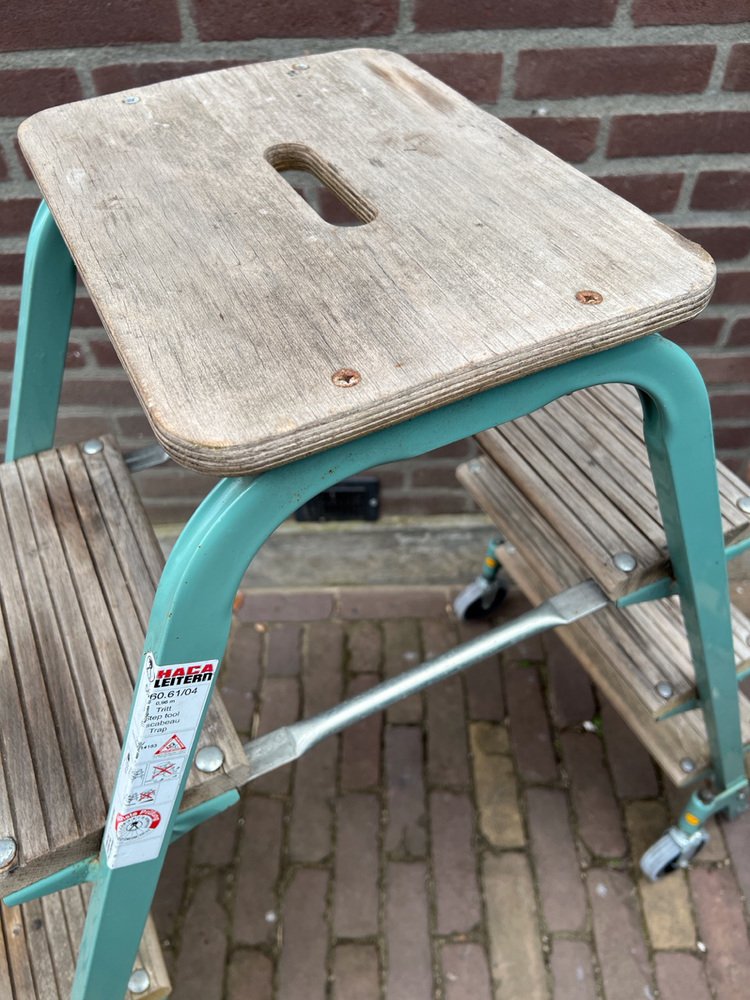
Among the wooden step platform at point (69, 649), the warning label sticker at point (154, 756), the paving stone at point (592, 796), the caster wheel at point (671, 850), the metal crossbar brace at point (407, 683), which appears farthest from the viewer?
the paving stone at point (592, 796)

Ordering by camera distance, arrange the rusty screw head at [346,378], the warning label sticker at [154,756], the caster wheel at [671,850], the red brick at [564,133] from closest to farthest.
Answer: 1. the rusty screw head at [346,378]
2. the warning label sticker at [154,756]
3. the red brick at [564,133]
4. the caster wheel at [671,850]

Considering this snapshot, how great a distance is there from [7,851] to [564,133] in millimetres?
1319

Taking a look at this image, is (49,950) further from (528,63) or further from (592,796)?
(528,63)

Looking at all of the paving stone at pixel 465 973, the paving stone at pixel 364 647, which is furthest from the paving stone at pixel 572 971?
the paving stone at pixel 364 647

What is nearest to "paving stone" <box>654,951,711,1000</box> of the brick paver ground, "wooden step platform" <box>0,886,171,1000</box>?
the brick paver ground

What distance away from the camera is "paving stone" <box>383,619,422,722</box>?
1845mm

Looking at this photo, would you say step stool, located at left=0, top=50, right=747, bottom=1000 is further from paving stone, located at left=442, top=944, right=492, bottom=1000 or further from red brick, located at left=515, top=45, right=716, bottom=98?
paving stone, located at left=442, top=944, right=492, bottom=1000

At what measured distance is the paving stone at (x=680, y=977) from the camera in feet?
4.72

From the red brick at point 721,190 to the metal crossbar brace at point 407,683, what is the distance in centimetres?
79

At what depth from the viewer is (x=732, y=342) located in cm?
168

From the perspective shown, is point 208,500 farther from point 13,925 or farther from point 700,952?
point 700,952

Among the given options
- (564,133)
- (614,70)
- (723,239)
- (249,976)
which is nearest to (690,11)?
(614,70)

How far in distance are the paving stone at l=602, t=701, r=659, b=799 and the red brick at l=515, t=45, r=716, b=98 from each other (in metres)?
1.22

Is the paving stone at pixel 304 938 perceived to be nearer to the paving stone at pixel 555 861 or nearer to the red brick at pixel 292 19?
the paving stone at pixel 555 861
